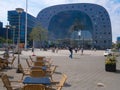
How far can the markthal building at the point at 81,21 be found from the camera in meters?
175

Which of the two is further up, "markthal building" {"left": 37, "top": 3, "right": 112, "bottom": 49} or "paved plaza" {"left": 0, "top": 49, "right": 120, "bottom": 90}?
"markthal building" {"left": 37, "top": 3, "right": 112, "bottom": 49}

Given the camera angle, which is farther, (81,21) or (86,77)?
(81,21)

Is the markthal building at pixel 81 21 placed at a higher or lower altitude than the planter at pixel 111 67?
higher

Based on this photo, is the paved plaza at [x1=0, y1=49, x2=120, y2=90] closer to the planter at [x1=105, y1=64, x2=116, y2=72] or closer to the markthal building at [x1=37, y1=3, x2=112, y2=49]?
the planter at [x1=105, y1=64, x2=116, y2=72]

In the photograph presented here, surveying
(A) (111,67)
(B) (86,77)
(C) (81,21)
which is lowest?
(B) (86,77)

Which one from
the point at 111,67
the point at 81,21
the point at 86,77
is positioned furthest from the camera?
the point at 81,21

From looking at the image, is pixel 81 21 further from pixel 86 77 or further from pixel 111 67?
pixel 86 77

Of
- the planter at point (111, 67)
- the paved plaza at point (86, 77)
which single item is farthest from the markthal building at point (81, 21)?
the planter at point (111, 67)

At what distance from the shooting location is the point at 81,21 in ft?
562

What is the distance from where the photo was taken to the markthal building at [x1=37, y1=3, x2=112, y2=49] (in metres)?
175

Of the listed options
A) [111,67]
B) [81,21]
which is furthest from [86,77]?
[81,21]

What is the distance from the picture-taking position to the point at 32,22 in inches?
7067

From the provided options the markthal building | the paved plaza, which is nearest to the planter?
the paved plaza

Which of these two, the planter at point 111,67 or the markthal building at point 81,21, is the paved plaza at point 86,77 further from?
the markthal building at point 81,21
